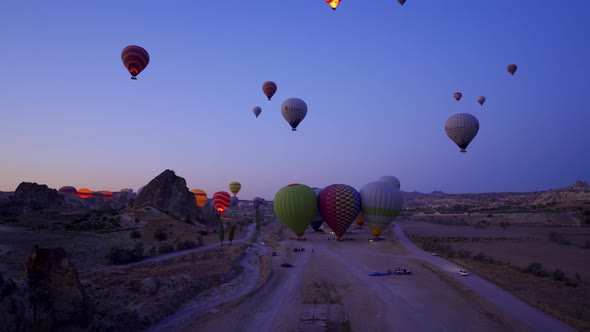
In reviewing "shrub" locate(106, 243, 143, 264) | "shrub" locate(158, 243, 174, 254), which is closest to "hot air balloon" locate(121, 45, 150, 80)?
"shrub" locate(158, 243, 174, 254)

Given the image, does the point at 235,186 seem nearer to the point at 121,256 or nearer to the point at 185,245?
the point at 185,245

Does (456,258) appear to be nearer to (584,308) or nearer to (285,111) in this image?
(584,308)

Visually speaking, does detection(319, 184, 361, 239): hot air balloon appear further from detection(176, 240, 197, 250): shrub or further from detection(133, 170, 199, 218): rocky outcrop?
detection(133, 170, 199, 218): rocky outcrop

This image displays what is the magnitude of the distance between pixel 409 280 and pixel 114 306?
1411 cm

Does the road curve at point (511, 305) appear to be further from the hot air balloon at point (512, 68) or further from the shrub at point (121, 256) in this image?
the hot air balloon at point (512, 68)

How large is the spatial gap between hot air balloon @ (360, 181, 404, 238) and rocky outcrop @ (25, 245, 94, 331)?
2964cm

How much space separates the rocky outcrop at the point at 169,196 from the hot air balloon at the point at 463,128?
40.3 metres

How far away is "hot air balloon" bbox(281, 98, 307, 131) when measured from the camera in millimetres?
43625

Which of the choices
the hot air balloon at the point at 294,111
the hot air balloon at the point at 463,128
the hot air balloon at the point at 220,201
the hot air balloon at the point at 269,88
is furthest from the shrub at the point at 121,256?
the hot air balloon at the point at 220,201

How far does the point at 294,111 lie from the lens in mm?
43625

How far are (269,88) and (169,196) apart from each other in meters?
26.0

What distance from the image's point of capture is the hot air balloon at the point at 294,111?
43625 millimetres

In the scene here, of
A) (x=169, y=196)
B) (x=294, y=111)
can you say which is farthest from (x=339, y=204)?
(x=169, y=196)

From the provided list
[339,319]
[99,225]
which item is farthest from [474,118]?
[99,225]
